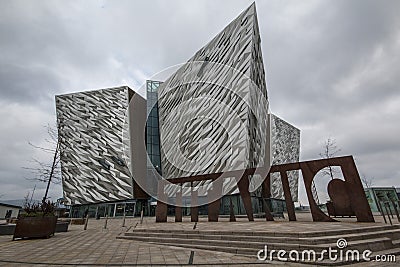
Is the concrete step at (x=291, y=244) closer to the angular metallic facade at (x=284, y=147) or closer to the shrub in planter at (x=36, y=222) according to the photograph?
the shrub in planter at (x=36, y=222)

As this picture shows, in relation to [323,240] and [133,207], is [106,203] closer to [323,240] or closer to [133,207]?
[133,207]

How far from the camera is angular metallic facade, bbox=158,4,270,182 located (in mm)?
23719

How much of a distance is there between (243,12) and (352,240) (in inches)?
1097

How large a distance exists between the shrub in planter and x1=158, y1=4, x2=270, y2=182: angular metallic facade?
1542 cm

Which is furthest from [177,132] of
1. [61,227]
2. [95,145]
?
[61,227]

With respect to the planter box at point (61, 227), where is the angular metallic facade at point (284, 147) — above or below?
above

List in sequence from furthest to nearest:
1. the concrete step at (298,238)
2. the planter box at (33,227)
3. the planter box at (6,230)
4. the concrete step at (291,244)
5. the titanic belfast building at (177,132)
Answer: the titanic belfast building at (177,132) → the planter box at (6,230) → the planter box at (33,227) → the concrete step at (298,238) → the concrete step at (291,244)

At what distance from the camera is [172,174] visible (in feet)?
108

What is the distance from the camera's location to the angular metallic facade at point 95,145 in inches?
1231

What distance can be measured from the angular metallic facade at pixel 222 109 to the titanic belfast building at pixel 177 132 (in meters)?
0.11

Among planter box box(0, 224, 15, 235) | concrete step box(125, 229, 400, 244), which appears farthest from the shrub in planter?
concrete step box(125, 229, 400, 244)

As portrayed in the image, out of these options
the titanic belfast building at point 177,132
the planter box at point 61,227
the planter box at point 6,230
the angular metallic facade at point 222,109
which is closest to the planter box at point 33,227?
the planter box at point 61,227

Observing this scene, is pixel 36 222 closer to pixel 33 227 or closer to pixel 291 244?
pixel 33 227

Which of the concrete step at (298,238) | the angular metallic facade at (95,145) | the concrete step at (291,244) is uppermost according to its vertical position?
the angular metallic facade at (95,145)
